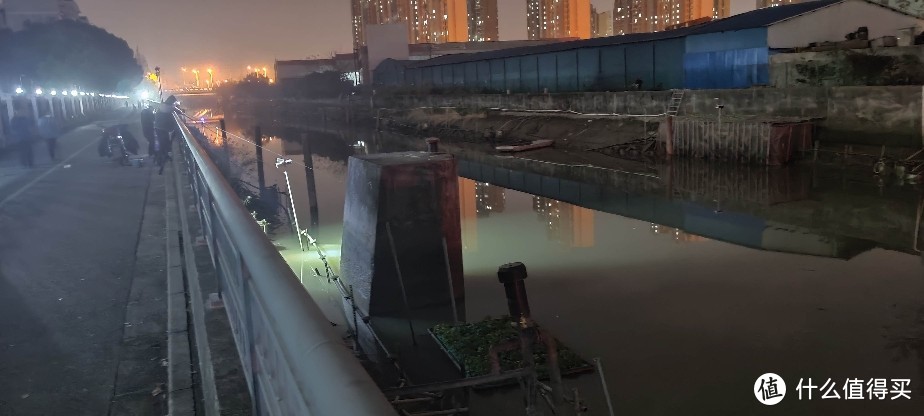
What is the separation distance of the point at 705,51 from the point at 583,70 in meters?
10.9

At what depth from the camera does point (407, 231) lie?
9773mm

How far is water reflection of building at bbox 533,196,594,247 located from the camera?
646 inches

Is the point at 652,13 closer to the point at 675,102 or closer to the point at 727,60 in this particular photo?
the point at 727,60

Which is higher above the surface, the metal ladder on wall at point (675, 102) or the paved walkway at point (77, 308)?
the metal ladder on wall at point (675, 102)

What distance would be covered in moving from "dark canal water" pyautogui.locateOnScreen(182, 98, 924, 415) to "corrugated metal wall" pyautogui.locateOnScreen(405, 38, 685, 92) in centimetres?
1425

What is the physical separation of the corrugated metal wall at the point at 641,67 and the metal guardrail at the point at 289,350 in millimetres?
31616

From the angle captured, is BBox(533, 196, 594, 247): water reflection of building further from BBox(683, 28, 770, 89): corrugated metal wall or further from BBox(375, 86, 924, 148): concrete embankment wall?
BBox(683, 28, 770, 89): corrugated metal wall

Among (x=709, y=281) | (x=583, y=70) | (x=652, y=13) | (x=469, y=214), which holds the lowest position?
(x=709, y=281)

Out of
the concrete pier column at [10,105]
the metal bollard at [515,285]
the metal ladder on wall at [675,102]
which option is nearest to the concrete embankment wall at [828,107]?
the metal ladder on wall at [675,102]

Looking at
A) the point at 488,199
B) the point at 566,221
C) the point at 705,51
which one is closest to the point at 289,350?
the point at 566,221

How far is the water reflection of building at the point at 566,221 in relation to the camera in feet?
53.8

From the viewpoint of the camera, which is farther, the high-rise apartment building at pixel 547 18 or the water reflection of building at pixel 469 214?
the high-rise apartment building at pixel 547 18

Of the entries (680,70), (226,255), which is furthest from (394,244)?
(680,70)

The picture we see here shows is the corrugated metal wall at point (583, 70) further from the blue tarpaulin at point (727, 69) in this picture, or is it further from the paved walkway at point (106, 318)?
the paved walkway at point (106, 318)
